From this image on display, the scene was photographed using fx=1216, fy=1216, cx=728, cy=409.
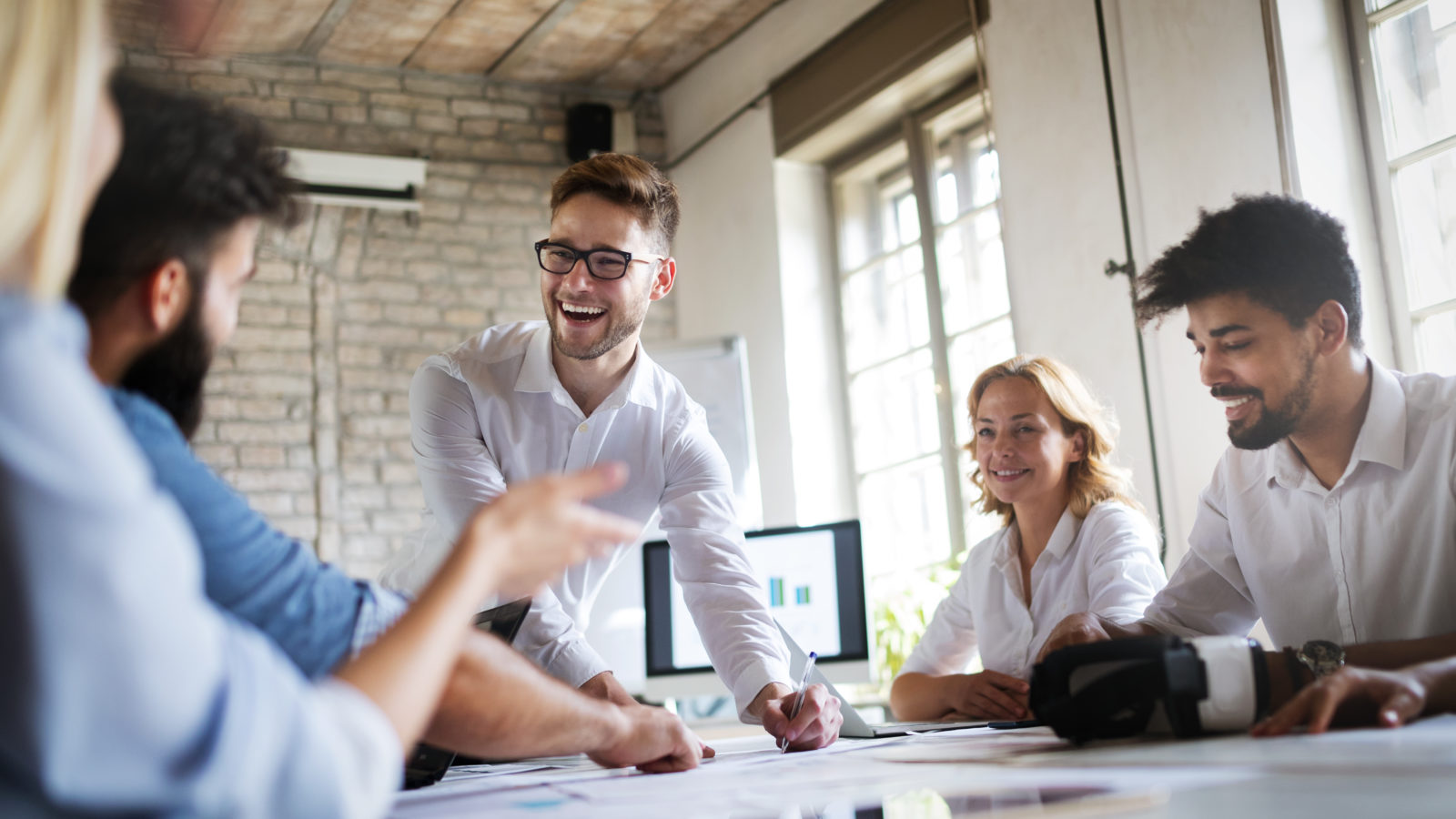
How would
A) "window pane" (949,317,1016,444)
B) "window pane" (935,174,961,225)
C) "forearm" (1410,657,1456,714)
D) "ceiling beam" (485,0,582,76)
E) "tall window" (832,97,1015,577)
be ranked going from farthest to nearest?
"ceiling beam" (485,0,582,76) → "window pane" (935,174,961,225) → "tall window" (832,97,1015,577) → "window pane" (949,317,1016,444) → "forearm" (1410,657,1456,714)

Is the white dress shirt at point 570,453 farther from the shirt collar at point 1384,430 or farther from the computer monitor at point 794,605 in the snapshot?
the computer monitor at point 794,605

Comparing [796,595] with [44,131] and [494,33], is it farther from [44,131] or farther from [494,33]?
[494,33]

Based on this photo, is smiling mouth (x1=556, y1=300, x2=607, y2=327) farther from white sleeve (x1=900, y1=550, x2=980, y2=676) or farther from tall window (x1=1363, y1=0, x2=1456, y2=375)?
tall window (x1=1363, y1=0, x2=1456, y2=375)

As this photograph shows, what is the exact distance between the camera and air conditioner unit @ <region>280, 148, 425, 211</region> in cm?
545

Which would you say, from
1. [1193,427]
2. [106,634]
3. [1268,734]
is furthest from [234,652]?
[1193,427]

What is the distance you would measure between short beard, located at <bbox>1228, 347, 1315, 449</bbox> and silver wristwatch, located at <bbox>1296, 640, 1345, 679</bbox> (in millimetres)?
389

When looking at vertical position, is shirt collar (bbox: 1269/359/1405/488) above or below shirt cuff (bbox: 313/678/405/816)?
above

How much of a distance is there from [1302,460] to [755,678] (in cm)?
89

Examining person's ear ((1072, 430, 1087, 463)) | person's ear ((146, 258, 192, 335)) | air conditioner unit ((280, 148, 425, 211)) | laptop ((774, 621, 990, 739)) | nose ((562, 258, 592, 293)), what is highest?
air conditioner unit ((280, 148, 425, 211))

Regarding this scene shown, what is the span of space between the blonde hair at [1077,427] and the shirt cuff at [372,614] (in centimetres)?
182

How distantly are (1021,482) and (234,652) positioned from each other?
2.23 metres

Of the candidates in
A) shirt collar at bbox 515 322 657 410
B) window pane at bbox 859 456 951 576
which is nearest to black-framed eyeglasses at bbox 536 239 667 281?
shirt collar at bbox 515 322 657 410

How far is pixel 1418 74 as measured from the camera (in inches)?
128

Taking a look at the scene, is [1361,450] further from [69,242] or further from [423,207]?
[423,207]
